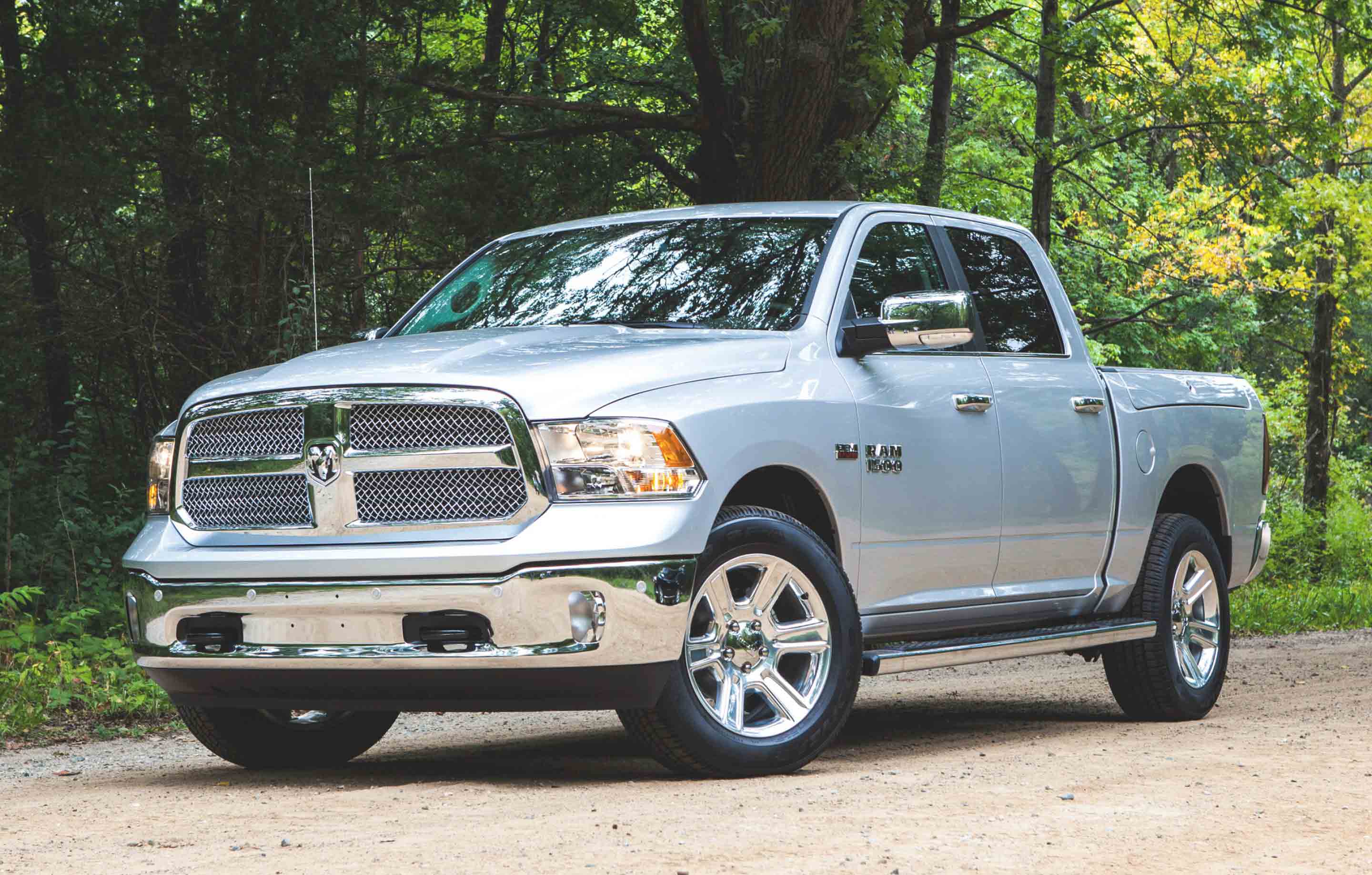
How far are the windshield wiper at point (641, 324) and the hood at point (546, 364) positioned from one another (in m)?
0.05

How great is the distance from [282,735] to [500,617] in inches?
70.4

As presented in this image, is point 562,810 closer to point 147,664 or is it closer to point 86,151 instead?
point 147,664

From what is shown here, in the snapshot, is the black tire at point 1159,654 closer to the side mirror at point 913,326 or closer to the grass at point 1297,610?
the side mirror at point 913,326

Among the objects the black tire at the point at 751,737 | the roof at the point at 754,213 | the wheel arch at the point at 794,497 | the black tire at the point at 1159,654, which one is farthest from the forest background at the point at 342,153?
the black tire at the point at 1159,654

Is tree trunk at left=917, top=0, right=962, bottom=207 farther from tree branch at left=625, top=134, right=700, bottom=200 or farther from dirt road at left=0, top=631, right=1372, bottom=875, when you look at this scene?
dirt road at left=0, top=631, right=1372, bottom=875

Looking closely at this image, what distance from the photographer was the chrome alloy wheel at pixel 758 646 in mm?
5184

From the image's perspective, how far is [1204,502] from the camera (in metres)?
8.24

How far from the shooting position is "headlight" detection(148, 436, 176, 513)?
571 centimetres

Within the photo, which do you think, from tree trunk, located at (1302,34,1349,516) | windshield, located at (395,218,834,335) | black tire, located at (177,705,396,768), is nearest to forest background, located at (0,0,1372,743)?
black tire, located at (177,705,396,768)

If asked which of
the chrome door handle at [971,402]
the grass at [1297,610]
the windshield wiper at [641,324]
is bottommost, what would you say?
the grass at [1297,610]

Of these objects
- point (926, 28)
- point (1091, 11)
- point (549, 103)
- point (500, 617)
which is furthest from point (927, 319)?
point (1091, 11)

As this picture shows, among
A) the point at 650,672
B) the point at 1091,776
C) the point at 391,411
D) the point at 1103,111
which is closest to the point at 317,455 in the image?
the point at 391,411

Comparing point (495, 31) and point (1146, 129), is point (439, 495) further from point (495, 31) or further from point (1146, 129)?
point (1146, 129)

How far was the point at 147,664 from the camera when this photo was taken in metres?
5.48
